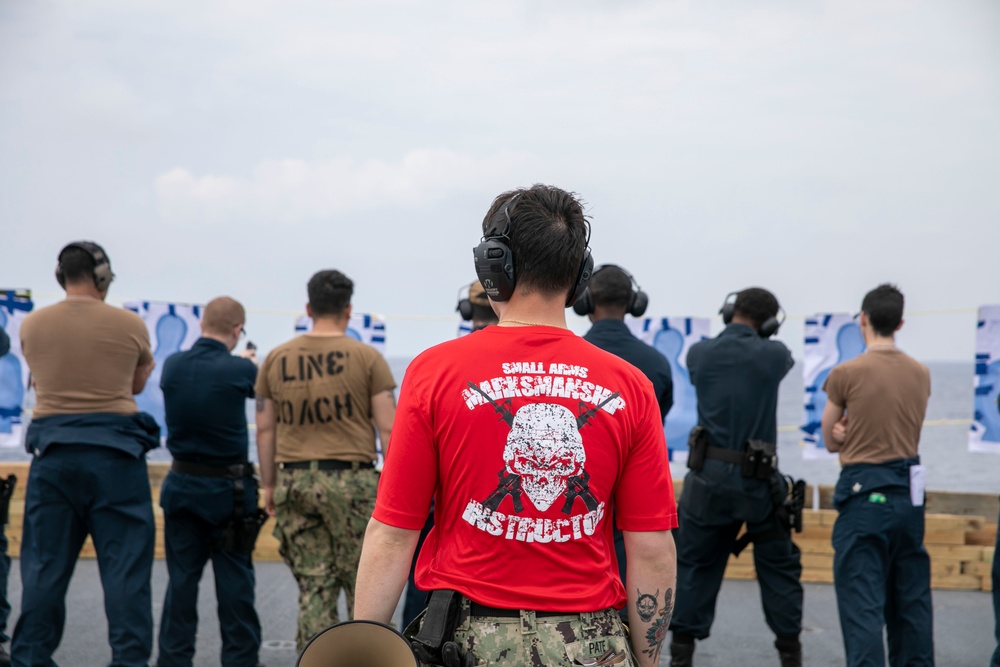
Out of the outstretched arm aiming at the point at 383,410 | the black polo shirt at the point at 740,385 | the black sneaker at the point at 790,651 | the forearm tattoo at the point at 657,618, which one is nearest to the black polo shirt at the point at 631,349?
the black polo shirt at the point at 740,385

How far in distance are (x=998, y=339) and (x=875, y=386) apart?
184 inches

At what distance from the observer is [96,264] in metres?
4.74

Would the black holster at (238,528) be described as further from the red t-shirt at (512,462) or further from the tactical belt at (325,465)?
the red t-shirt at (512,462)

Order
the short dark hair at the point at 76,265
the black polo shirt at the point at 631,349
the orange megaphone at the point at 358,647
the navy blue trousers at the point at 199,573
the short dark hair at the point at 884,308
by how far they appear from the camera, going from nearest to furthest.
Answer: the orange megaphone at the point at 358,647 → the short dark hair at the point at 76,265 → the black polo shirt at the point at 631,349 → the short dark hair at the point at 884,308 → the navy blue trousers at the point at 199,573

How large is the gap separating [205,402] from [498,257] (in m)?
3.45

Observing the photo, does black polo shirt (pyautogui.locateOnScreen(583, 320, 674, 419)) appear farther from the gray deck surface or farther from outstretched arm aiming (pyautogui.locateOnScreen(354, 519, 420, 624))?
outstretched arm aiming (pyautogui.locateOnScreen(354, 519, 420, 624))

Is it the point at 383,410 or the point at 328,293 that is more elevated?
the point at 328,293

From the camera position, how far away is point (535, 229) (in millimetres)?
2244

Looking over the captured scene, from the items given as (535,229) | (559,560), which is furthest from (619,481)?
(535,229)

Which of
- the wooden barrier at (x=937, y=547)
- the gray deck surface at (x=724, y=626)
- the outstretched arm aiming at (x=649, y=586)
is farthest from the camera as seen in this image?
the wooden barrier at (x=937, y=547)

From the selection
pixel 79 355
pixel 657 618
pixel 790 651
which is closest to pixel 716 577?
pixel 790 651

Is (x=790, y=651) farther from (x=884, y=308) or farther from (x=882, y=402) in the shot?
(x=884, y=308)

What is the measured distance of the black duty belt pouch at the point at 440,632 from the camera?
213 centimetres

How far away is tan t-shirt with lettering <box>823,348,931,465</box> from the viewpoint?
4.90 metres
